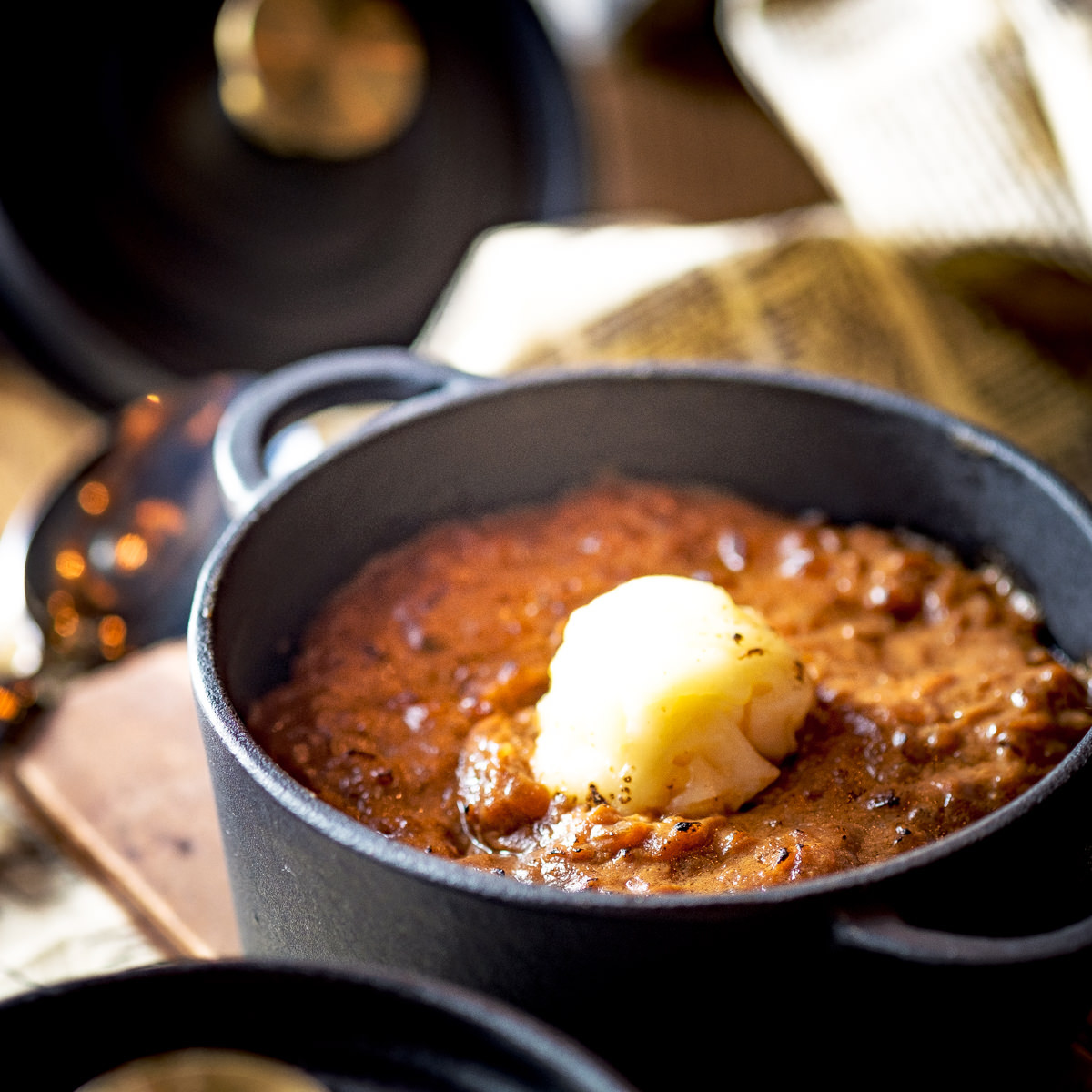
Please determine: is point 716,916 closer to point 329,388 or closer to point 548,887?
point 548,887

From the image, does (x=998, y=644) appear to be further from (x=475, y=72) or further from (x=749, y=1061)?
(x=475, y=72)

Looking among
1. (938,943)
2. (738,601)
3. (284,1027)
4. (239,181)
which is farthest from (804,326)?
(284,1027)

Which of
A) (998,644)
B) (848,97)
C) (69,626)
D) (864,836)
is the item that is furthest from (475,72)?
(864,836)

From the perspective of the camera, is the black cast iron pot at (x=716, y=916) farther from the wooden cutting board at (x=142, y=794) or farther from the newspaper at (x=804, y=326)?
the newspaper at (x=804, y=326)

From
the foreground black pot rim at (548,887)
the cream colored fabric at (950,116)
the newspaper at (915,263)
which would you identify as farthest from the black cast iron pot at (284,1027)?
the cream colored fabric at (950,116)

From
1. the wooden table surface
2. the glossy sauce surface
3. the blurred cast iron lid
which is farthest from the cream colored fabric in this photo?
the wooden table surface

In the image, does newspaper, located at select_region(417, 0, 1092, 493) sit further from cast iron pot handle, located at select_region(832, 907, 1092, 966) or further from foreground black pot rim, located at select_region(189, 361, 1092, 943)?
cast iron pot handle, located at select_region(832, 907, 1092, 966)
